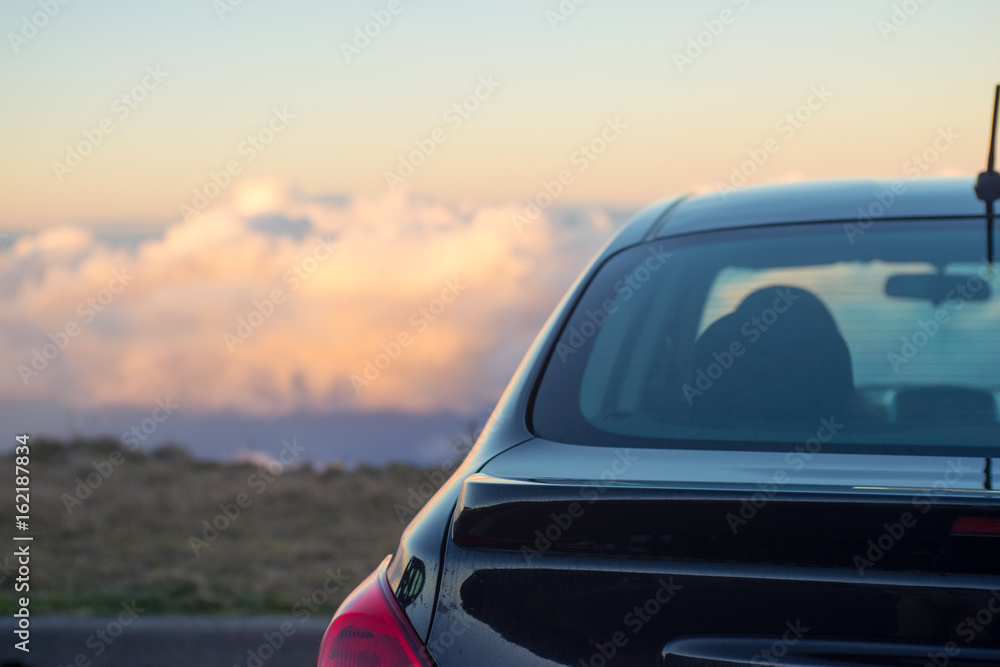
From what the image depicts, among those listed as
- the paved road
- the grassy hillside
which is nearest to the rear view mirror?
the paved road

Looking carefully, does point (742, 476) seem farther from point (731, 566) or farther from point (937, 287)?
point (937, 287)

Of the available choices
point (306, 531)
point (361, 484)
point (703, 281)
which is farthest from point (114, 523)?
point (703, 281)

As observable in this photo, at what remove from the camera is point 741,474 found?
1.44 meters

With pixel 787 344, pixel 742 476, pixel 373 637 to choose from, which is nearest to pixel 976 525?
pixel 742 476

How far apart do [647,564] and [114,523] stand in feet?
19.9

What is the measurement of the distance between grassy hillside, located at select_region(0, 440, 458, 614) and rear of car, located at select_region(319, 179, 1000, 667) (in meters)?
3.35

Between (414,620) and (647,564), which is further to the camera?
(414,620)

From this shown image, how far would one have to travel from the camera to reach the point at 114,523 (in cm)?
659

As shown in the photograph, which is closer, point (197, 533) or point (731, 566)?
point (731, 566)

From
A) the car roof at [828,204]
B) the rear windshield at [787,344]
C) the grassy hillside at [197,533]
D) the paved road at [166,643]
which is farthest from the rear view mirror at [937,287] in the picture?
the grassy hillside at [197,533]

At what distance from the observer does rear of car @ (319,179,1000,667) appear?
1.30 meters

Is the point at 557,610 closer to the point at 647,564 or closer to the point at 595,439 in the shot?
the point at 647,564

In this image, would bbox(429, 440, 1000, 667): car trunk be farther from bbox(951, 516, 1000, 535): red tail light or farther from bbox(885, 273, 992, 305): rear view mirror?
bbox(885, 273, 992, 305): rear view mirror

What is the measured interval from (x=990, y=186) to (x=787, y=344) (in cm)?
76
